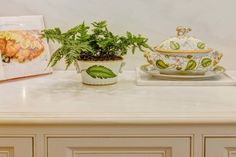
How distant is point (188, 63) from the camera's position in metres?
1.46

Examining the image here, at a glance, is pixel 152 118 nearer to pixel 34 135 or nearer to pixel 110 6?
pixel 34 135

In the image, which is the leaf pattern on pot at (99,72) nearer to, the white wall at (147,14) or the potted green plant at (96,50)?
the potted green plant at (96,50)

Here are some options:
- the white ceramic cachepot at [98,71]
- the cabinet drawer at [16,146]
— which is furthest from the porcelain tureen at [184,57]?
the cabinet drawer at [16,146]

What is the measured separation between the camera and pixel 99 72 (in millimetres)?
1421

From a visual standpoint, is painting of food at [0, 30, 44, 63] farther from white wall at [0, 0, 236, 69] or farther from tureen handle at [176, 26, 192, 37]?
tureen handle at [176, 26, 192, 37]

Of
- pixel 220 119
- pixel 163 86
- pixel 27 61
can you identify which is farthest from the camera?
pixel 27 61

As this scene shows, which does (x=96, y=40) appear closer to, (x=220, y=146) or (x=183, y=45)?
(x=183, y=45)

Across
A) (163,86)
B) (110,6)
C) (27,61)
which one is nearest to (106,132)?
(163,86)

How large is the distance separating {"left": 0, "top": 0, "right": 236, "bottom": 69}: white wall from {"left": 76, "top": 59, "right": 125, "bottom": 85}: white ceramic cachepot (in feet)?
0.84

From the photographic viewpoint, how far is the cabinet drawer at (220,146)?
1.14 metres

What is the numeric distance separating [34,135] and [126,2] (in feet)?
2.17

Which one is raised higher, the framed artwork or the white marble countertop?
the framed artwork

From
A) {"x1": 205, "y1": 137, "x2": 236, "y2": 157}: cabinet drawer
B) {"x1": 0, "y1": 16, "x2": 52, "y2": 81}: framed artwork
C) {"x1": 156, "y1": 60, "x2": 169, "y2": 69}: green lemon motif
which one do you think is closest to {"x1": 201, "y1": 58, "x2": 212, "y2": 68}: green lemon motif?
{"x1": 156, "y1": 60, "x2": 169, "y2": 69}: green lemon motif

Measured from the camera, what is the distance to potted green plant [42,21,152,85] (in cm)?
140
